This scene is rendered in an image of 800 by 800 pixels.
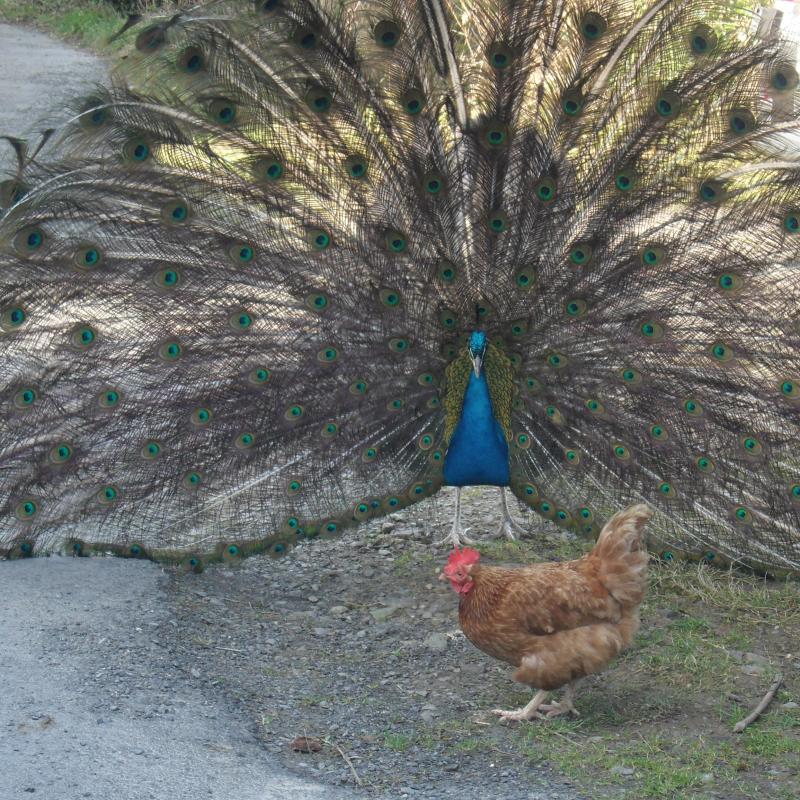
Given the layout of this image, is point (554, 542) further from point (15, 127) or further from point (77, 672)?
point (15, 127)

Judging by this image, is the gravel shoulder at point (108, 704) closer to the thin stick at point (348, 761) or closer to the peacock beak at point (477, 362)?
the thin stick at point (348, 761)

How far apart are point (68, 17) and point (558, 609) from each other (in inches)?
684

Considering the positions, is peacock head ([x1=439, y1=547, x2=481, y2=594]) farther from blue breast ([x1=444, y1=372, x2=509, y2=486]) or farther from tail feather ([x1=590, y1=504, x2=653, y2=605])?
blue breast ([x1=444, y1=372, x2=509, y2=486])

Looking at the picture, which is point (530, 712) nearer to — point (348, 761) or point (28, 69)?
point (348, 761)

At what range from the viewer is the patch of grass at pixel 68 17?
57.4ft

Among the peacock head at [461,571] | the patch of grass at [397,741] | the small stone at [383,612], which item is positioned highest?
the peacock head at [461,571]

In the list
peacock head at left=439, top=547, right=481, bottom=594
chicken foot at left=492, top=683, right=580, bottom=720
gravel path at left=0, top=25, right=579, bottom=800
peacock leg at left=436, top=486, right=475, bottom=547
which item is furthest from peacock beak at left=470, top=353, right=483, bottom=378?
chicken foot at left=492, top=683, right=580, bottom=720

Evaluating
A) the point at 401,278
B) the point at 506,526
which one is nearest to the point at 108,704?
the point at 401,278

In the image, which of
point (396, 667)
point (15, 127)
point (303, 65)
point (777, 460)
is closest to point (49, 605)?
point (396, 667)

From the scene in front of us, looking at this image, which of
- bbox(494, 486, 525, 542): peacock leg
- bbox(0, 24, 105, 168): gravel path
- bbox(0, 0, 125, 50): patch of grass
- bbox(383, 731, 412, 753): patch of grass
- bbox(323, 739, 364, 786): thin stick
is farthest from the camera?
bbox(0, 0, 125, 50): patch of grass

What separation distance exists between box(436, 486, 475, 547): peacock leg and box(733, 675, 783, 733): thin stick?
1.69 meters

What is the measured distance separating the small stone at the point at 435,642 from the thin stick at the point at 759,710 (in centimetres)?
124

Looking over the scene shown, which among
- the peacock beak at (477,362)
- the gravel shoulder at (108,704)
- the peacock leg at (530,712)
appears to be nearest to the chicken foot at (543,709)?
the peacock leg at (530,712)

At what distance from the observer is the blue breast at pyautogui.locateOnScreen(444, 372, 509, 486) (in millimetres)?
5004
